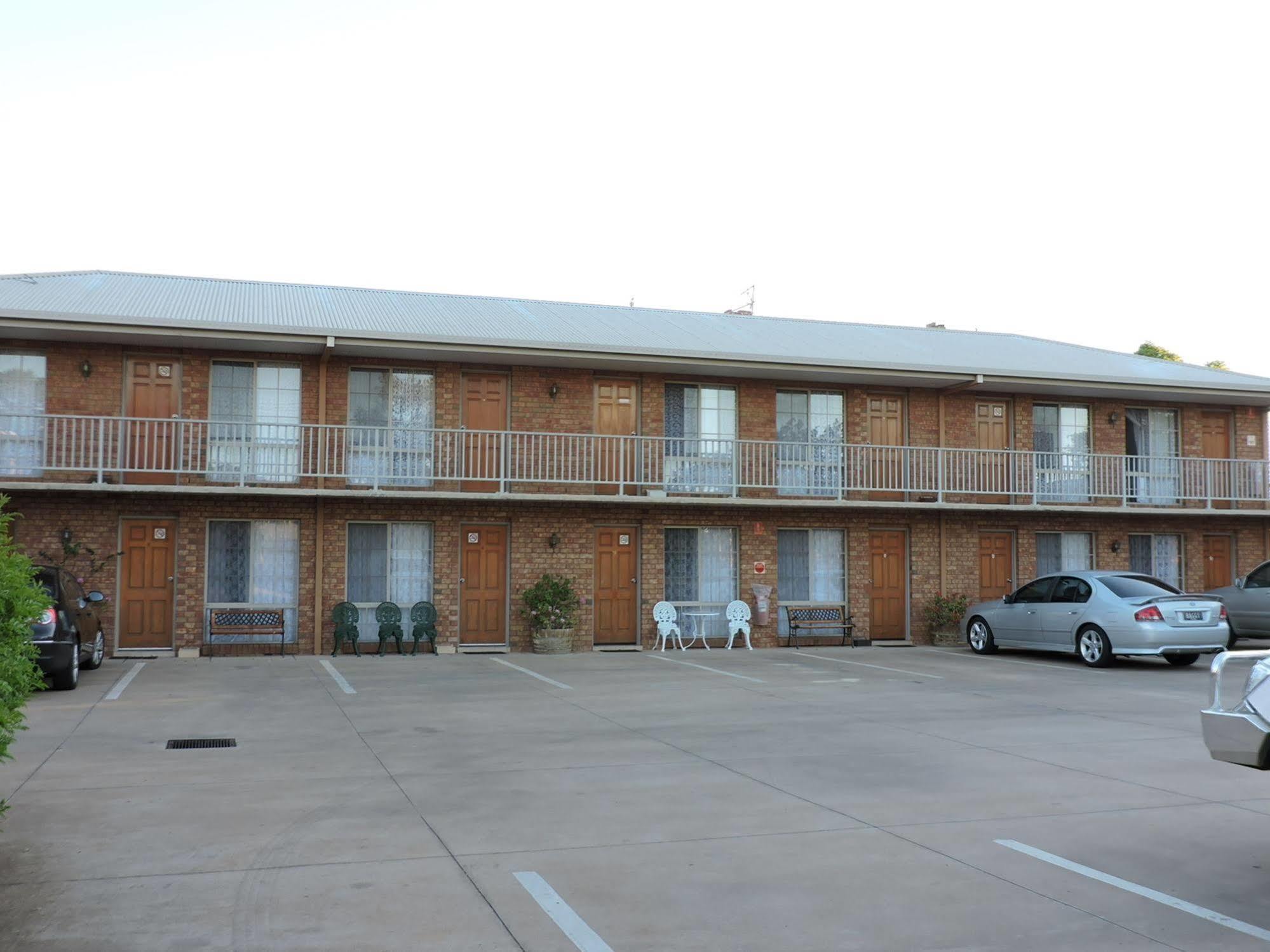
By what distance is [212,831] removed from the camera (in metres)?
6.15

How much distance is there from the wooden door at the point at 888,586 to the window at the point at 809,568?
1.88 ft

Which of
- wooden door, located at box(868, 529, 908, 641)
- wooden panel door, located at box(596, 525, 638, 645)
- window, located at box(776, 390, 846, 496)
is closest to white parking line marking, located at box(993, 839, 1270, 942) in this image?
wooden panel door, located at box(596, 525, 638, 645)

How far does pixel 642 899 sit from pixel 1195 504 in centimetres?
1971

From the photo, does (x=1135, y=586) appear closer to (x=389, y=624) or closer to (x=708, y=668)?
(x=708, y=668)

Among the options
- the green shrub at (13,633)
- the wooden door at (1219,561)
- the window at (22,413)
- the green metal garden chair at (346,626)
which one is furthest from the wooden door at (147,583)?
the wooden door at (1219,561)

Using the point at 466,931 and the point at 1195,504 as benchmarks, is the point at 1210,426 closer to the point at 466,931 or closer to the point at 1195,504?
the point at 1195,504

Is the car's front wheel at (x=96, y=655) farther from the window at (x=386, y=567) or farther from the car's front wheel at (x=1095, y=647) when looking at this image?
the car's front wheel at (x=1095, y=647)

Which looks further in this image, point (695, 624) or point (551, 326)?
point (551, 326)

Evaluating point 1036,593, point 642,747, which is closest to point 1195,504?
point 1036,593

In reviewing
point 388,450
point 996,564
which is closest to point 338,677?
point 388,450

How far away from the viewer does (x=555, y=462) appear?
17.8 metres

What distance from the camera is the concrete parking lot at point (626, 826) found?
468 cm

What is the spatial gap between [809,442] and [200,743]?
41.0ft

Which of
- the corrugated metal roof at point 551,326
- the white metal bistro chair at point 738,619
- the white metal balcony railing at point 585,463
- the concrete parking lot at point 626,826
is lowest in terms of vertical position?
the concrete parking lot at point 626,826
